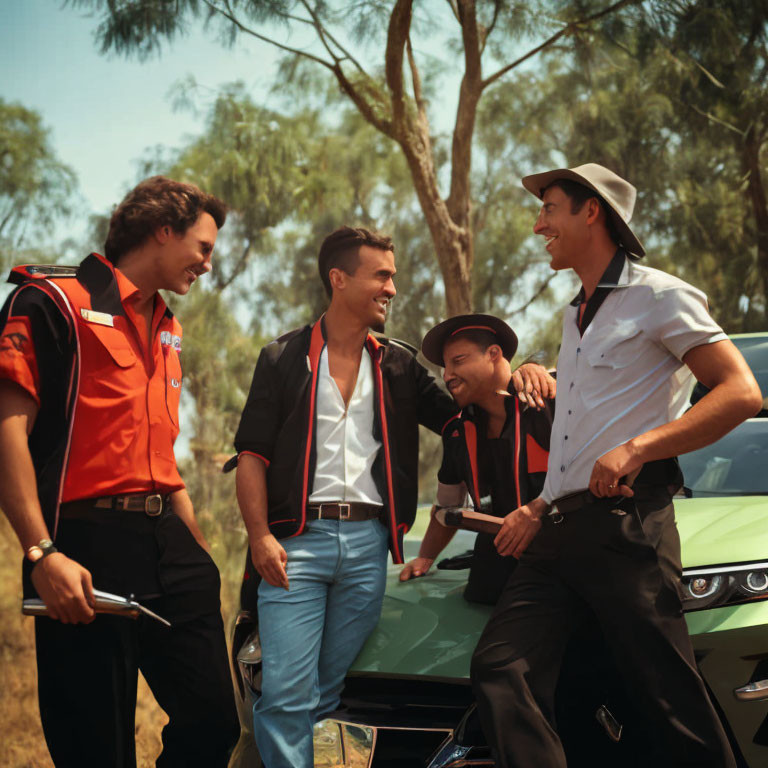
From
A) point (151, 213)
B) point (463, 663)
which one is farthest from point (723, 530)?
point (151, 213)

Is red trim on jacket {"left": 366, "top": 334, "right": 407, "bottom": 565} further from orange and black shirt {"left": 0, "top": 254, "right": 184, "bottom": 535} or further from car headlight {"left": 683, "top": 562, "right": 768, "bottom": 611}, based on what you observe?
car headlight {"left": 683, "top": 562, "right": 768, "bottom": 611}

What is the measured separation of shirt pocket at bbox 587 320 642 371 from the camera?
255 centimetres

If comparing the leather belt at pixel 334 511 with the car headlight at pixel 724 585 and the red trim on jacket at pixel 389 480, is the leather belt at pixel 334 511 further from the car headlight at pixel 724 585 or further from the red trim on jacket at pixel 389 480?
the car headlight at pixel 724 585

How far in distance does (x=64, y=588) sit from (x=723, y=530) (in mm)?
1833

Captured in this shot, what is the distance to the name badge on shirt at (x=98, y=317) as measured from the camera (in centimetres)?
269

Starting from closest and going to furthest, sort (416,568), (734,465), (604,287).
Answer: (604,287) → (416,568) → (734,465)

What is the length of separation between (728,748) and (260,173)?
41.7ft

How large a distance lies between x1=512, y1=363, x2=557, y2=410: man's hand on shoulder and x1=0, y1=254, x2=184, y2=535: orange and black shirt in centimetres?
115

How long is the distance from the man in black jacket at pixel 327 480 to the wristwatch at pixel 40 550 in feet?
2.40

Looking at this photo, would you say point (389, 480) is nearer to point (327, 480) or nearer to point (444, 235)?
point (327, 480)

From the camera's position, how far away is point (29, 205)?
13.1 m

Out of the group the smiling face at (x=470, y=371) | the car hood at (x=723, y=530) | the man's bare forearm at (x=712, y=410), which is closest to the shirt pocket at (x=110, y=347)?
the smiling face at (x=470, y=371)

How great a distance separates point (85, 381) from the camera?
8.84ft

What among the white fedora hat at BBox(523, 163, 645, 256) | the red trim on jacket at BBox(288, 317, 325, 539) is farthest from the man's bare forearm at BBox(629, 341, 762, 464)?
the red trim on jacket at BBox(288, 317, 325, 539)
